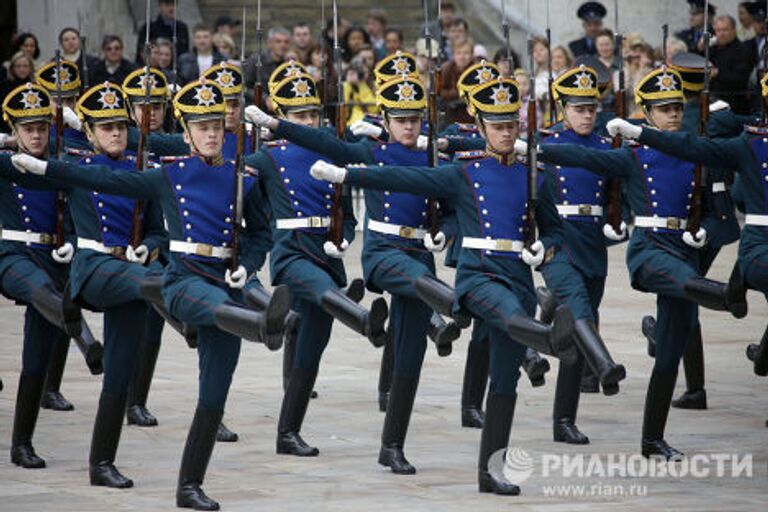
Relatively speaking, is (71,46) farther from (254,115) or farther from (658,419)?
(658,419)

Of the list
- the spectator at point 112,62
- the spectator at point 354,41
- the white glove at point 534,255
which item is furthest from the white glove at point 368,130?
the spectator at point 354,41

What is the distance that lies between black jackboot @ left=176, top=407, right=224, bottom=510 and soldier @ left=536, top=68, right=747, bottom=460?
8.12 ft

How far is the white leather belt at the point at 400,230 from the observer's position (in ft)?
41.1

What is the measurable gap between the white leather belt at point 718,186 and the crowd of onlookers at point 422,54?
6661mm

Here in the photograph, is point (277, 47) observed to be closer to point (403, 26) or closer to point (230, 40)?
point (230, 40)

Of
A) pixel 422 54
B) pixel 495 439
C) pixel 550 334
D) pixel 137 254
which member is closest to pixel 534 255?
pixel 550 334

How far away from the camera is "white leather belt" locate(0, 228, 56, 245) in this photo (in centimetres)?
1223

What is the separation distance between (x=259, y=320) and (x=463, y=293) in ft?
4.36

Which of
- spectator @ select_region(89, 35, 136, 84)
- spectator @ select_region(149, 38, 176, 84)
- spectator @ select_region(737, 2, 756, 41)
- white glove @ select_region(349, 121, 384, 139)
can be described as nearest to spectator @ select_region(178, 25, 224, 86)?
spectator @ select_region(89, 35, 136, 84)

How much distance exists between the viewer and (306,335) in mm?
12352

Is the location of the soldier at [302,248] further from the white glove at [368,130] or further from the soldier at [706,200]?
the soldier at [706,200]

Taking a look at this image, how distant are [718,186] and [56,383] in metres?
4.42

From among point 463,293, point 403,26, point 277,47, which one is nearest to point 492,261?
point 463,293

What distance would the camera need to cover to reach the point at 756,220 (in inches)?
480
